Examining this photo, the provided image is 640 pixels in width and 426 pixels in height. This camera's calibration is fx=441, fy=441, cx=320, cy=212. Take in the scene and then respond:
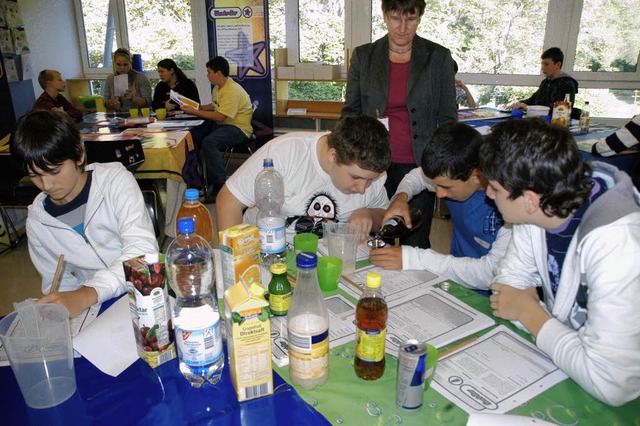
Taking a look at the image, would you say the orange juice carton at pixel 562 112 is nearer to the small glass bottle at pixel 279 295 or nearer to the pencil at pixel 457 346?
the pencil at pixel 457 346

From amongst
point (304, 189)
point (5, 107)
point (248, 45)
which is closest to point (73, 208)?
point (304, 189)

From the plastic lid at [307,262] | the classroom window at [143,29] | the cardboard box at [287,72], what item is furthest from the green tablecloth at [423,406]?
the classroom window at [143,29]

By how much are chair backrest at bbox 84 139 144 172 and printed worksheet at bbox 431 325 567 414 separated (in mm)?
2713

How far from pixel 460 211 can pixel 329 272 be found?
906mm

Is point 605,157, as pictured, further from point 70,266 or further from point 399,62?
point 70,266

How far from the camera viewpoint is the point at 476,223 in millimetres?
1969

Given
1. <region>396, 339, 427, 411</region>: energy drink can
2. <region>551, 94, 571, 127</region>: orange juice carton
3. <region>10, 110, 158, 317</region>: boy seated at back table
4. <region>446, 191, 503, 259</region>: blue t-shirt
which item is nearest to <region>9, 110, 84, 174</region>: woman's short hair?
<region>10, 110, 158, 317</region>: boy seated at back table

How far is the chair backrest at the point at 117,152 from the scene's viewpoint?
10.2 feet

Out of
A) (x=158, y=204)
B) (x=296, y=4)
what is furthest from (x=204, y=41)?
(x=158, y=204)

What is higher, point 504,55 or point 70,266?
point 504,55

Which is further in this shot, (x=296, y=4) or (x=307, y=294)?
(x=296, y=4)

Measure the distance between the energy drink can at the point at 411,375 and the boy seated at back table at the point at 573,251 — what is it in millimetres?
370

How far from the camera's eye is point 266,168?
1930 mm

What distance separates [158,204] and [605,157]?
359 cm
